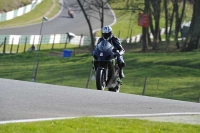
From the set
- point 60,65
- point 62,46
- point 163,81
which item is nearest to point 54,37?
point 62,46

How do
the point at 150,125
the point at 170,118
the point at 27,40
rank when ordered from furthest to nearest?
the point at 27,40 → the point at 170,118 → the point at 150,125

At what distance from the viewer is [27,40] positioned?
202 feet


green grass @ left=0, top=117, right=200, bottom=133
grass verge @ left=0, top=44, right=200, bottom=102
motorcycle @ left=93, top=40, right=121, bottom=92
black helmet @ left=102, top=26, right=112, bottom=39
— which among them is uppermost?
black helmet @ left=102, top=26, right=112, bottom=39

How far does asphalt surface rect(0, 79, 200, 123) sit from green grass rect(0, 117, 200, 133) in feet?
2.54

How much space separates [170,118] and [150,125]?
6.01ft

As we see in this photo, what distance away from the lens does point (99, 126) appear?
11.0 m

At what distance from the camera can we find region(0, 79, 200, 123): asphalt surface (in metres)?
12.3

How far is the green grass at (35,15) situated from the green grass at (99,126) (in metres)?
61.5

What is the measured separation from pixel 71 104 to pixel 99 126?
2919 mm

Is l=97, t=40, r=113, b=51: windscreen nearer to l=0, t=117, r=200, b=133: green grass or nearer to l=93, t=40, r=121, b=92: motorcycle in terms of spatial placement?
l=93, t=40, r=121, b=92: motorcycle

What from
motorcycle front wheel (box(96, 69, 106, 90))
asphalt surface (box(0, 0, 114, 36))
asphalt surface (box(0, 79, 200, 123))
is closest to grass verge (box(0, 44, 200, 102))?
motorcycle front wheel (box(96, 69, 106, 90))

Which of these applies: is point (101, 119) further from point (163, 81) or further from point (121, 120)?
point (163, 81)

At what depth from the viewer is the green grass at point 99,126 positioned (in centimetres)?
1011

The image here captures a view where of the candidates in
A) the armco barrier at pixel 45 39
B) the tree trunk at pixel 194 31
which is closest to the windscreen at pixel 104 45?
the tree trunk at pixel 194 31
